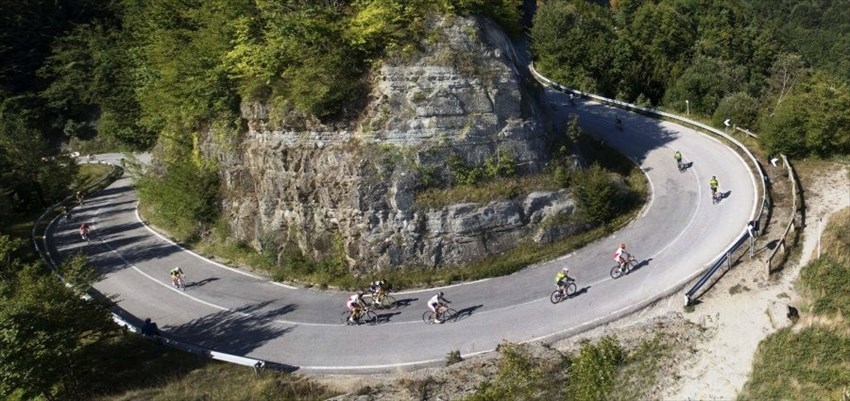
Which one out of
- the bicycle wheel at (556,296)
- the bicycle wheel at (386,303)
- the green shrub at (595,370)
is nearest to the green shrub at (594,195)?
the bicycle wheel at (556,296)

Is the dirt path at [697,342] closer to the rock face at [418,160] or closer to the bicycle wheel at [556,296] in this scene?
the bicycle wheel at [556,296]

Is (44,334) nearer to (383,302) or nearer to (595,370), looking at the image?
(383,302)

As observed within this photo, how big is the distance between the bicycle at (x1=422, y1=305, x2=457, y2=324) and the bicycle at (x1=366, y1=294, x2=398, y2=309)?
1.68 meters

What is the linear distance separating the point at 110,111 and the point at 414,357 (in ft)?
135

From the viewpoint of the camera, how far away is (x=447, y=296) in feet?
73.9

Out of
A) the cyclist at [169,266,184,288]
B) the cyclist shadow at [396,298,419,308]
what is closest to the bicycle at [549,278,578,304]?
the cyclist shadow at [396,298,419,308]

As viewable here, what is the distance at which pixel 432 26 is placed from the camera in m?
25.3

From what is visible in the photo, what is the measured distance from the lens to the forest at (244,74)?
24594 mm

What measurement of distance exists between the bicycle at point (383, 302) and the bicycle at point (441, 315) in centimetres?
168

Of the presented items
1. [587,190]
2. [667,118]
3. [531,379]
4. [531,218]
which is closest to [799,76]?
[667,118]


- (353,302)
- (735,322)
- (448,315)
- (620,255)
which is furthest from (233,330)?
(735,322)

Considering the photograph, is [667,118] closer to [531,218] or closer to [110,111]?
[531,218]

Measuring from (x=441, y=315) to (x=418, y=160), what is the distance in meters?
7.48

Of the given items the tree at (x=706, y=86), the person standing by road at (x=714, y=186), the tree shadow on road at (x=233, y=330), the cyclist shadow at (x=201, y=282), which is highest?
the tree at (x=706, y=86)
